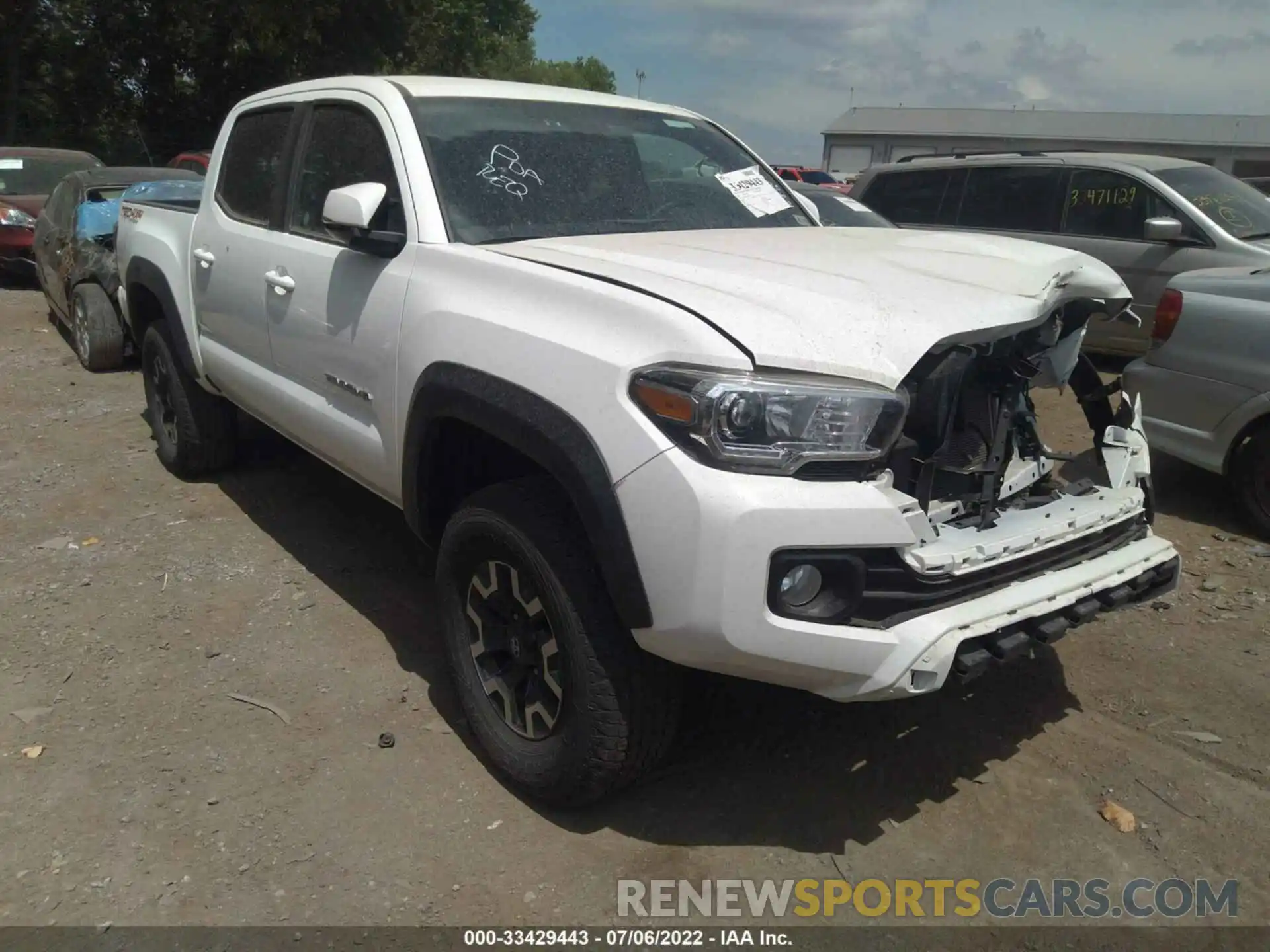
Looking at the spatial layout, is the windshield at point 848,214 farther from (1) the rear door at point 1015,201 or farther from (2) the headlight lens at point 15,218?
(2) the headlight lens at point 15,218

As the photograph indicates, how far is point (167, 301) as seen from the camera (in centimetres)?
495

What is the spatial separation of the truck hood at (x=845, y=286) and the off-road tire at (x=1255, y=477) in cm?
208

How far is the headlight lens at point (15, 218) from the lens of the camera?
11.5 m

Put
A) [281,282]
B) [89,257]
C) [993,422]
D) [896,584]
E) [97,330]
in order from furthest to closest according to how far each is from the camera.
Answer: [89,257], [97,330], [281,282], [993,422], [896,584]

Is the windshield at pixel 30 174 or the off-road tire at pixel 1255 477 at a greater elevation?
the windshield at pixel 30 174

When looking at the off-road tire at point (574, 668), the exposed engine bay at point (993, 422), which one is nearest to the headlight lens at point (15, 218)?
the off-road tire at point (574, 668)

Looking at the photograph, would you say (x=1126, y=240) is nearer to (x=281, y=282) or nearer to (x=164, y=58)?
(x=281, y=282)

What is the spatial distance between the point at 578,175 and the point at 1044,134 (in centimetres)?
5147

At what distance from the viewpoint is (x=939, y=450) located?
280 cm

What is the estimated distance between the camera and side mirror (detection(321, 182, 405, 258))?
9.85ft

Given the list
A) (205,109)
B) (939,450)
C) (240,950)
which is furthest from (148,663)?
(205,109)

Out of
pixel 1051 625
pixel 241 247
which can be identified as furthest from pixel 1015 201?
pixel 1051 625

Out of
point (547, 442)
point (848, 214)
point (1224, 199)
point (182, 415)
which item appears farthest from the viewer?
point (848, 214)

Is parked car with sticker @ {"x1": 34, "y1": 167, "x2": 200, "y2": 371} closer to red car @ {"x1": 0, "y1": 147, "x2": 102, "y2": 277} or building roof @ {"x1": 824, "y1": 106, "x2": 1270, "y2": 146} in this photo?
red car @ {"x1": 0, "y1": 147, "x2": 102, "y2": 277}
